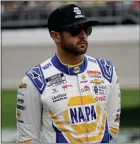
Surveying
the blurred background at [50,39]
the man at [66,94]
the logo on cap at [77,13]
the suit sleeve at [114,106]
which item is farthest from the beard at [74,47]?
the blurred background at [50,39]

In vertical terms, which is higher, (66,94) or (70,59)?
(70,59)

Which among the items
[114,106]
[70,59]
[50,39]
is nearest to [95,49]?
[50,39]

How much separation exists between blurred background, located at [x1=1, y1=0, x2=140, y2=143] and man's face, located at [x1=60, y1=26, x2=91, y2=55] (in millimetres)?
7164

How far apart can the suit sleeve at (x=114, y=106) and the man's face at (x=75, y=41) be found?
0.22 m

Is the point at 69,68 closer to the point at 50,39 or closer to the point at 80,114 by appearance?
the point at 80,114

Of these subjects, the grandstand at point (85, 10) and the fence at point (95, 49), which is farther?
the grandstand at point (85, 10)

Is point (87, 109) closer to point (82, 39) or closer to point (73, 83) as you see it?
point (73, 83)

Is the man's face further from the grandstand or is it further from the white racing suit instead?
the grandstand

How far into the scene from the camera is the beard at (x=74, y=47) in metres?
2.21

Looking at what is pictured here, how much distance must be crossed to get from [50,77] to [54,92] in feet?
0.23

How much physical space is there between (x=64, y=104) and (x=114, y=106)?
0.29 meters

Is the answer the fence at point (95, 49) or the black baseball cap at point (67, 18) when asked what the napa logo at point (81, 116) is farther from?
the fence at point (95, 49)

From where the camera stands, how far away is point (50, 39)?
10.0 meters

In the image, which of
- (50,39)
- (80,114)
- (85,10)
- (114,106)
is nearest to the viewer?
(80,114)
